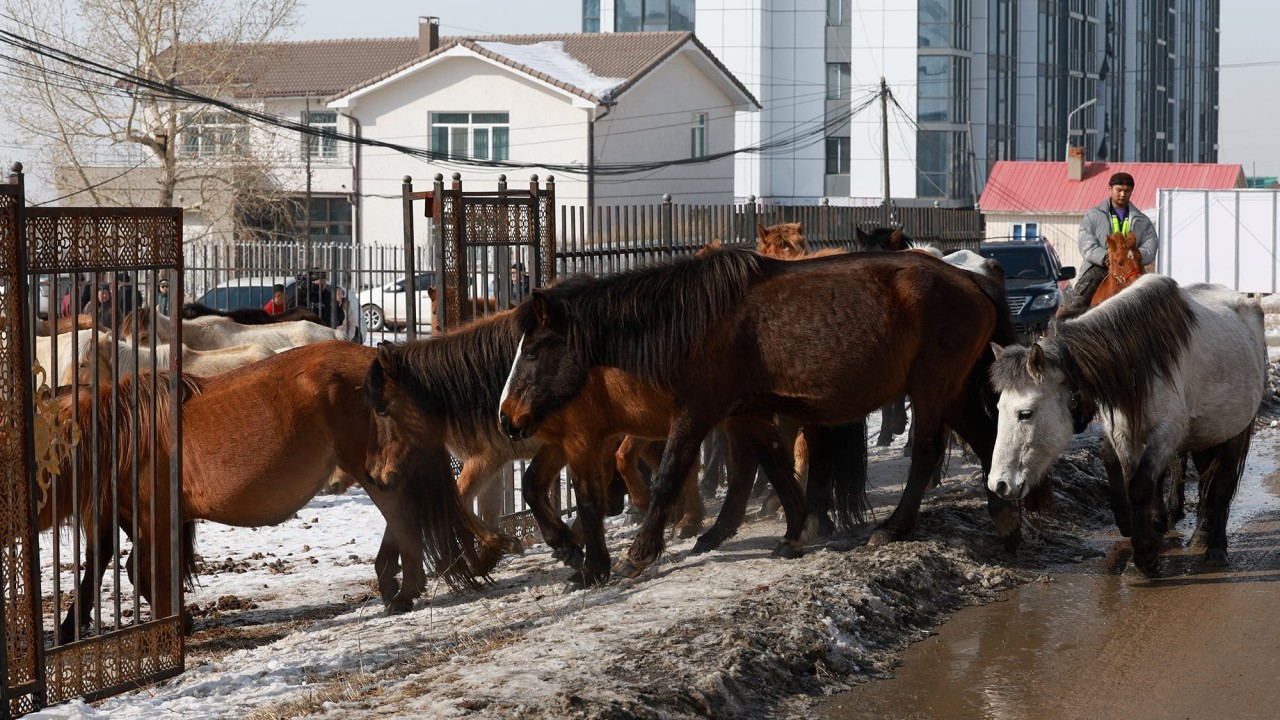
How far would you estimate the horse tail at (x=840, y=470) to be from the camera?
8.35 m

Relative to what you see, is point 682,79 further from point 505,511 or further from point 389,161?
point 505,511

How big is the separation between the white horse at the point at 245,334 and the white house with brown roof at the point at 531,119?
25.6 metres

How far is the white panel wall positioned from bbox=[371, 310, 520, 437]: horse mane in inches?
1092

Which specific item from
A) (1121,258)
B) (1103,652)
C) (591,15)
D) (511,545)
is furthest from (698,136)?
(1103,652)

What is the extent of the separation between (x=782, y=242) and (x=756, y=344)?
377cm

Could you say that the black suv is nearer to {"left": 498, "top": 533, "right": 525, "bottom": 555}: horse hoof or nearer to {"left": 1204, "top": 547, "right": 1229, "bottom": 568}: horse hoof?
{"left": 1204, "top": 547, "right": 1229, "bottom": 568}: horse hoof

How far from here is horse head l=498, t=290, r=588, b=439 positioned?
742cm

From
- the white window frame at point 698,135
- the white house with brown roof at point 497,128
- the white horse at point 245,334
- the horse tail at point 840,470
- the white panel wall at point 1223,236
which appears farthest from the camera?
the white window frame at point 698,135

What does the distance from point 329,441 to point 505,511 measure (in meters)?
2.52

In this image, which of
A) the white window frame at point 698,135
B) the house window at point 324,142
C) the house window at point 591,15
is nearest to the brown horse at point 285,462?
the white window frame at point 698,135

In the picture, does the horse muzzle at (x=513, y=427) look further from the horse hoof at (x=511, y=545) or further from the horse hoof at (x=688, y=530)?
the horse hoof at (x=688, y=530)

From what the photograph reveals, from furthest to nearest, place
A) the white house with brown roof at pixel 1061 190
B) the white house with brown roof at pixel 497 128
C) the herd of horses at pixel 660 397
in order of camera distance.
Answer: the white house with brown roof at pixel 1061 190, the white house with brown roof at pixel 497 128, the herd of horses at pixel 660 397

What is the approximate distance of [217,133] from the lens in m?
35.8

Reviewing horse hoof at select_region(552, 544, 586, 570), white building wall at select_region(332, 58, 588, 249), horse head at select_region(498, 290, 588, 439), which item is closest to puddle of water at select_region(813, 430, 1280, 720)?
horse hoof at select_region(552, 544, 586, 570)
